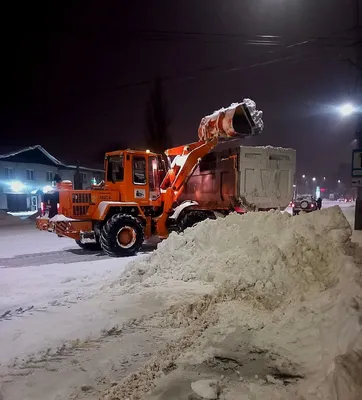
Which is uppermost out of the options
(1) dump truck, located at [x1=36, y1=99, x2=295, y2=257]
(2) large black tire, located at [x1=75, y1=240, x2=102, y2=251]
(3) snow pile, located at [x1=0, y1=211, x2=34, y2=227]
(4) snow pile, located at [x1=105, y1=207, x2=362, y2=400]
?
(1) dump truck, located at [x1=36, y1=99, x2=295, y2=257]

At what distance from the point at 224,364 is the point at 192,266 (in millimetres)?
3285

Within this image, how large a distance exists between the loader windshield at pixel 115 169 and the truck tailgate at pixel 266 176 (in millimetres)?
3740

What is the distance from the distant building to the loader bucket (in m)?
23.2

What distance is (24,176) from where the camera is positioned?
1426 inches

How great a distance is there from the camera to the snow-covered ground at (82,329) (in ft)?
12.1

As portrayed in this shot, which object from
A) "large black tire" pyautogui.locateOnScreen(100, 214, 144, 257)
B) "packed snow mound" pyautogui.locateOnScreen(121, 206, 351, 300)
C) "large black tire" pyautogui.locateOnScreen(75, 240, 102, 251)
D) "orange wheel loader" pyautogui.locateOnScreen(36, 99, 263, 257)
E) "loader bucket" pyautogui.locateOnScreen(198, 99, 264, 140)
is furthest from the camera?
"large black tire" pyautogui.locateOnScreen(75, 240, 102, 251)

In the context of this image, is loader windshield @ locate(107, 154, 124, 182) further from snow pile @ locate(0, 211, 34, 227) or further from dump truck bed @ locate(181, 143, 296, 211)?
snow pile @ locate(0, 211, 34, 227)

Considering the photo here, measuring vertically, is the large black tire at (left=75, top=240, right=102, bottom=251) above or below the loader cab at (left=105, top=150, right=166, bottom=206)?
below

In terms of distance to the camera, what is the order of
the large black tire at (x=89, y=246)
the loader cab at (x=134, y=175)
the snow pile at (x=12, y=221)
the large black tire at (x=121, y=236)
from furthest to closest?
the snow pile at (x=12, y=221) → the large black tire at (x=89, y=246) → the loader cab at (x=134, y=175) → the large black tire at (x=121, y=236)

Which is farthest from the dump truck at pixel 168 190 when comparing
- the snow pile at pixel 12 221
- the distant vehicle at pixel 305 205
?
the distant vehicle at pixel 305 205

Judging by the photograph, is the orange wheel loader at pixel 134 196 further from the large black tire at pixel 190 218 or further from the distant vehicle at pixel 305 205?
the distant vehicle at pixel 305 205

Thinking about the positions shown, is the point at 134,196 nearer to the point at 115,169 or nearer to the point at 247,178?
the point at 115,169

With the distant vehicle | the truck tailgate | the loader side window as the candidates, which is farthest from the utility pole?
the distant vehicle

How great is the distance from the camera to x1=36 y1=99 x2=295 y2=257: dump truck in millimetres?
11031
